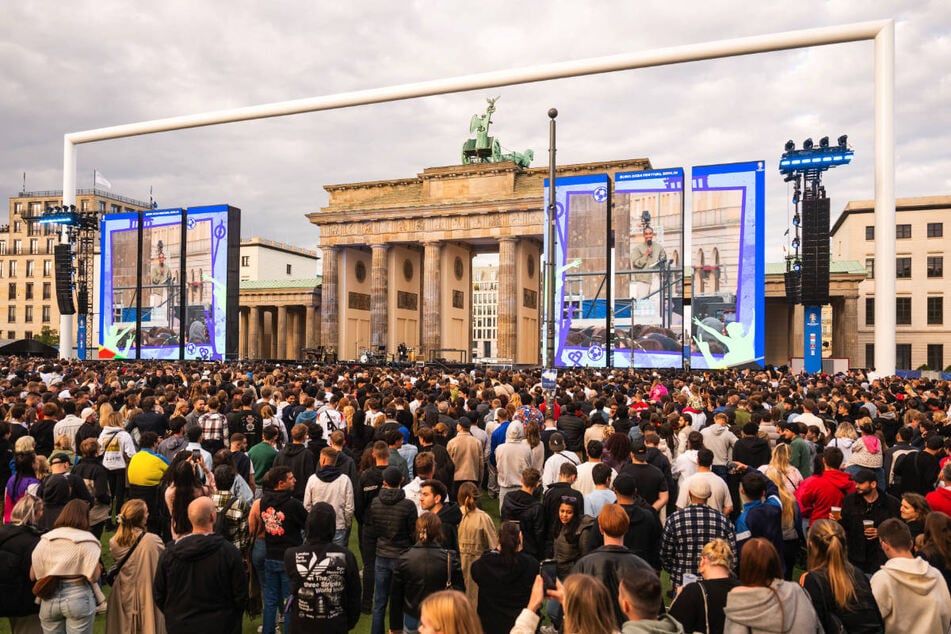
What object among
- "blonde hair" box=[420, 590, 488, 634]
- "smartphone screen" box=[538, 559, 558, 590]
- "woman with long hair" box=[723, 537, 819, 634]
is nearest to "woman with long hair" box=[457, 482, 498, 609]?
"smartphone screen" box=[538, 559, 558, 590]

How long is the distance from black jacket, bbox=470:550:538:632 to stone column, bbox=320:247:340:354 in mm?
56405

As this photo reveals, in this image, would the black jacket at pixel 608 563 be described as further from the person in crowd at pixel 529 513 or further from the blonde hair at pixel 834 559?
the person in crowd at pixel 529 513

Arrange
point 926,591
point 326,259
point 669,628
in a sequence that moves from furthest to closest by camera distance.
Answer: point 326,259 < point 926,591 < point 669,628

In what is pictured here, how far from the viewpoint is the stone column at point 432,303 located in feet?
191

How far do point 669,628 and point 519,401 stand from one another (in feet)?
32.6

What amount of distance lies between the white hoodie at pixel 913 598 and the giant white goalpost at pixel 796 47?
95.2 feet

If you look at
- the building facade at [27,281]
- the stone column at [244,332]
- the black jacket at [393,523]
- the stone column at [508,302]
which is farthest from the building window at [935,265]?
the building facade at [27,281]

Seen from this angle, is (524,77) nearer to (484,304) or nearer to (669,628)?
(669,628)

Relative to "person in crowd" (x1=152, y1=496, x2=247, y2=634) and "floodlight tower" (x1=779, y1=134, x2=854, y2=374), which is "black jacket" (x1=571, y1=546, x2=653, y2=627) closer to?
"person in crowd" (x1=152, y1=496, x2=247, y2=634)

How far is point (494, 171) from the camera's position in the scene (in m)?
58.0

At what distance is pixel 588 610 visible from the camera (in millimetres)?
3559

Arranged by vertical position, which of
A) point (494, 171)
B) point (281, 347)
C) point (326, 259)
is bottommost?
point (281, 347)

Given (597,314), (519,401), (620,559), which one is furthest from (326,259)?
(620,559)

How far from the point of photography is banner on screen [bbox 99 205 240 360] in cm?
4334
